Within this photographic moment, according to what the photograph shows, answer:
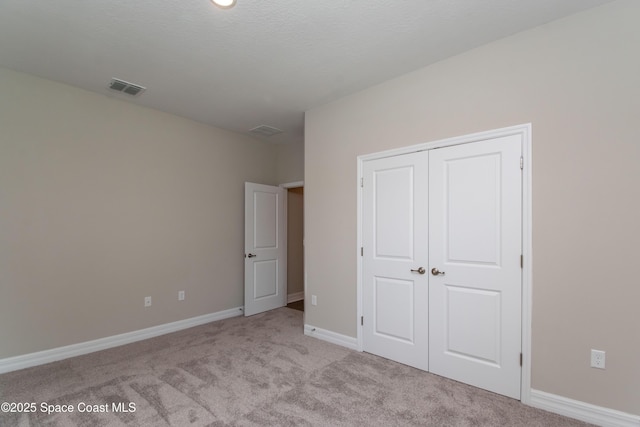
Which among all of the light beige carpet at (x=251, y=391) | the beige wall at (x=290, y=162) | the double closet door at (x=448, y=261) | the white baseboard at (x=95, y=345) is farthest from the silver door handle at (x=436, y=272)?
Answer: the white baseboard at (x=95, y=345)

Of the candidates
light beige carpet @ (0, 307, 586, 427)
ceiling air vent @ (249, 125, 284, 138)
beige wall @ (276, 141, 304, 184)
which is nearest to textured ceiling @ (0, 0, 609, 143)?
ceiling air vent @ (249, 125, 284, 138)

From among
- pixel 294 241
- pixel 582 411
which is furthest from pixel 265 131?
pixel 582 411

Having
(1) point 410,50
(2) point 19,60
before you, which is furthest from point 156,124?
(1) point 410,50

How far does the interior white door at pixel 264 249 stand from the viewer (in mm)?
4457

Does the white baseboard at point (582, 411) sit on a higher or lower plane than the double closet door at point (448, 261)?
lower

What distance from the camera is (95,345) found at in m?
3.12

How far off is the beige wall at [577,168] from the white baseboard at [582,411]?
42 mm

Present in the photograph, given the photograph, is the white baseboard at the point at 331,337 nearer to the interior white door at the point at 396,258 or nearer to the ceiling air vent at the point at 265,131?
the interior white door at the point at 396,258

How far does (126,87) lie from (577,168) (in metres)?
4.08

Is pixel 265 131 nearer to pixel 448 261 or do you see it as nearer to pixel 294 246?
pixel 294 246

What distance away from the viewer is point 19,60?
2561 mm

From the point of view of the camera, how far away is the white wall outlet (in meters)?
1.90

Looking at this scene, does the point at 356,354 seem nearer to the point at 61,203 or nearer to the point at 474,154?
the point at 474,154

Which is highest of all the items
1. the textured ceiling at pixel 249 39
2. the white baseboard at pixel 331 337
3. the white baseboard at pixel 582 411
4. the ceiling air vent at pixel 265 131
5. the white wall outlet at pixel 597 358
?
the textured ceiling at pixel 249 39
